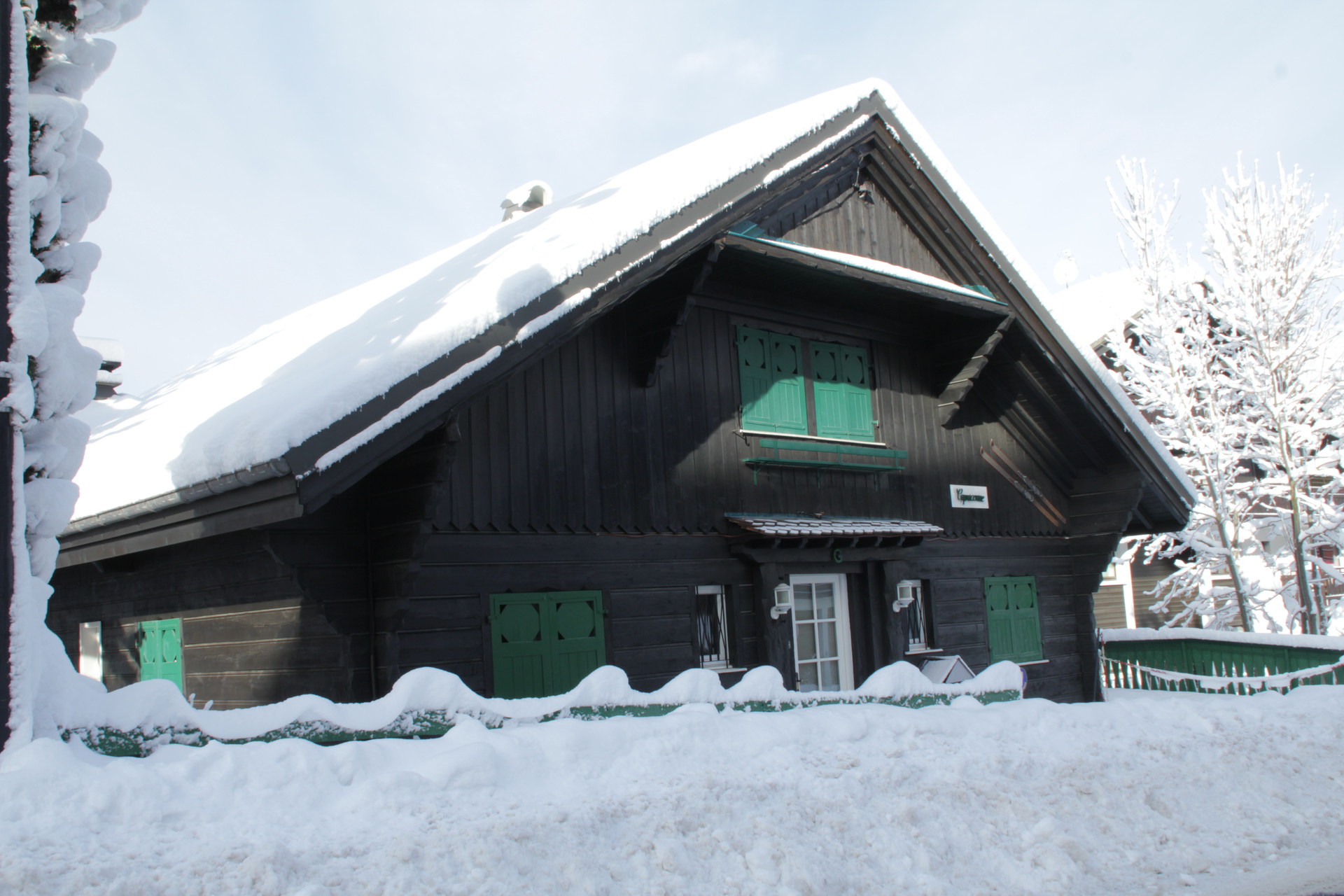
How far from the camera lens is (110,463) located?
26.2 feet

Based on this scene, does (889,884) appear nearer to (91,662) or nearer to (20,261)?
(20,261)

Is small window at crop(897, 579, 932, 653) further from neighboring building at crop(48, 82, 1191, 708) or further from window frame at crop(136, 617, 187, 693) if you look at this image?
window frame at crop(136, 617, 187, 693)

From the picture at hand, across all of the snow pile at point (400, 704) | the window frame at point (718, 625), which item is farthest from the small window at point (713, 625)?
the snow pile at point (400, 704)

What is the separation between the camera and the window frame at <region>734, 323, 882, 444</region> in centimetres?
901

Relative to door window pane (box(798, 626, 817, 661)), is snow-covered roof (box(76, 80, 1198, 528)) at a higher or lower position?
higher

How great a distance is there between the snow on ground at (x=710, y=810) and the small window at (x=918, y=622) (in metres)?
4.60

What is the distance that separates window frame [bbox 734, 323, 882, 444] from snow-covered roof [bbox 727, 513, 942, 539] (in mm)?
758

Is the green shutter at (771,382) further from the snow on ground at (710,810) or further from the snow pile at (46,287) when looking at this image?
the snow pile at (46,287)

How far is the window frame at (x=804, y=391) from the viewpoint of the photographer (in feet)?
29.6

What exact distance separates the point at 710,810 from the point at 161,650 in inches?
260

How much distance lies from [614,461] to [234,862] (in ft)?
17.3

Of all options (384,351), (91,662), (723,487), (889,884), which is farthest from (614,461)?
(91,662)

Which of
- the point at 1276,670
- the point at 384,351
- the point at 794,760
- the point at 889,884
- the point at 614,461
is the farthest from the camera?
the point at 1276,670

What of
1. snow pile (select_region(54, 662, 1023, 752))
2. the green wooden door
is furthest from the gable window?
snow pile (select_region(54, 662, 1023, 752))
